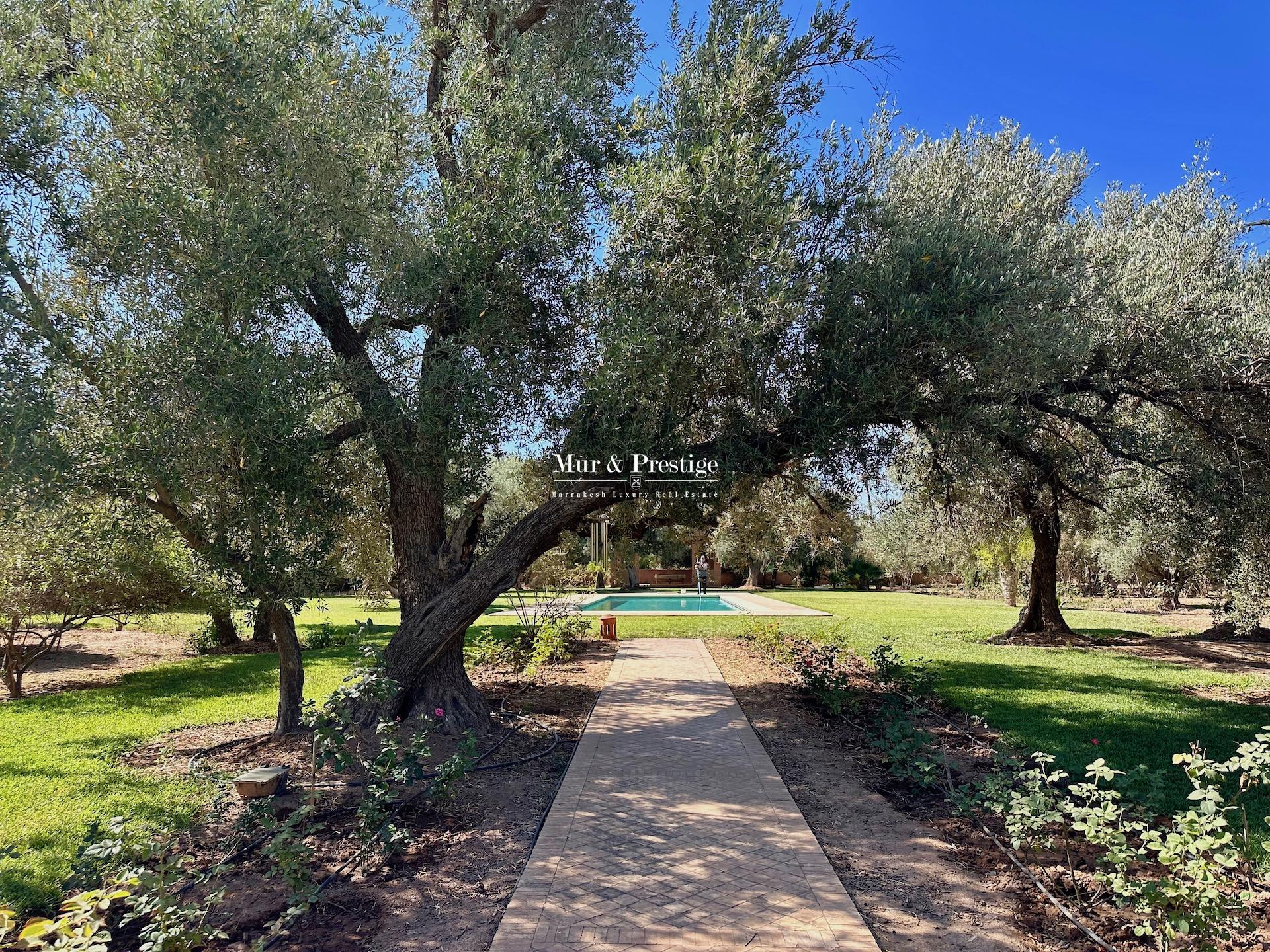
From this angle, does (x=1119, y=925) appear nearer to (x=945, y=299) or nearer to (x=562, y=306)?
(x=945, y=299)

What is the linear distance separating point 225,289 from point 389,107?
108 inches

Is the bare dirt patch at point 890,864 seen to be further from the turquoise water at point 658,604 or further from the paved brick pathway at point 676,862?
the turquoise water at point 658,604

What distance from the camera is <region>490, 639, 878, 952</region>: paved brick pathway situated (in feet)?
11.6

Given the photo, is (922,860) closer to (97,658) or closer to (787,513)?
(787,513)

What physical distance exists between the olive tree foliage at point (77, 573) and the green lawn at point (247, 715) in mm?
1216

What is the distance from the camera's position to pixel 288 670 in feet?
23.7

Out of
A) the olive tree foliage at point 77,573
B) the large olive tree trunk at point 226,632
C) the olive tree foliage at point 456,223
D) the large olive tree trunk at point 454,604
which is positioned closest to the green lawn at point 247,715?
the large olive tree trunk at point 226,632

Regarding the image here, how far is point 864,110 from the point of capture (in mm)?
8094

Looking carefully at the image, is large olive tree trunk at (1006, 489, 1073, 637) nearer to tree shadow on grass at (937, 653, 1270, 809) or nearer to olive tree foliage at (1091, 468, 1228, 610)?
olive tree foliage at (1091, 468, 1228, 610)

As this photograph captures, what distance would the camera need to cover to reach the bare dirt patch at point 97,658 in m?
12.1

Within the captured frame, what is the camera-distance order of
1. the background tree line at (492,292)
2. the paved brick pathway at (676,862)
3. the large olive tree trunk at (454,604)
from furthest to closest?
1. the large olive tree trunk at (454,604)
2. the background tree line at (492,292)
3. the paved brick pathway at (676,862)

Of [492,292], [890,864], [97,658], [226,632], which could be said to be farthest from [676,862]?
[97,658]

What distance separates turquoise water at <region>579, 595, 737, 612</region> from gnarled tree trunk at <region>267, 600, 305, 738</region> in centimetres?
1607

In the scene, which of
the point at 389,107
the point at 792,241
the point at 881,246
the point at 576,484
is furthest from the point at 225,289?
the point at 881,246
